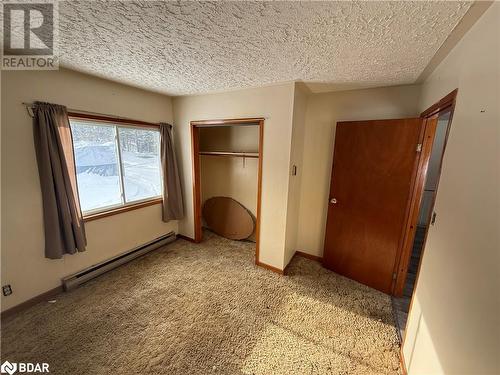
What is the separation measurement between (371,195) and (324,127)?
39.8 inches

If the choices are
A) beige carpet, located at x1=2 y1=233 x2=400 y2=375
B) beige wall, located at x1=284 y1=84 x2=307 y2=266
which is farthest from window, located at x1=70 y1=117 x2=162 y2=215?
beige wall, located at x1=284 y1=84 x2=307 y2=266

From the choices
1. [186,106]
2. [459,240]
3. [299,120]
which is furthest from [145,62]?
[459,240]

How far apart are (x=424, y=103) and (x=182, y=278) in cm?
317

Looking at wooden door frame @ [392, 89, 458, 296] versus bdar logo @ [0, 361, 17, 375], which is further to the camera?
wooden door frame @ [392, 89, 458, 296]

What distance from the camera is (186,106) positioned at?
2.84 m

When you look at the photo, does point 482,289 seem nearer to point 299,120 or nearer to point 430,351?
point 430,351

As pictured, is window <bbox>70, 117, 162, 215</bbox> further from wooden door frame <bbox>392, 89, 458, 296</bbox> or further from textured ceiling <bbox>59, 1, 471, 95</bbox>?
wooden door frame <bbox>392, 89, 458, 296</bbox>

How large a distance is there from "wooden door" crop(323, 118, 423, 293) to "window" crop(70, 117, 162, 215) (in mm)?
2555

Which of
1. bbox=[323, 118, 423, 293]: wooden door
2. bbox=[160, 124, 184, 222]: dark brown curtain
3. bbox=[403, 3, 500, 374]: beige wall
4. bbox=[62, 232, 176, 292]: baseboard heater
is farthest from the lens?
bbox=[160, 124, 184, 222]: dark brown curtain

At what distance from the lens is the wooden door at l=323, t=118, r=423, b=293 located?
6.43 ft
